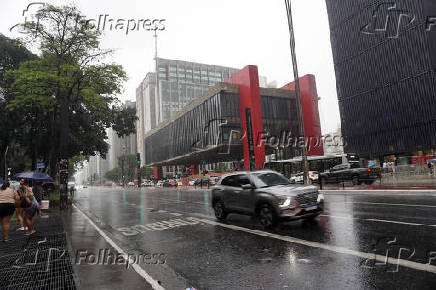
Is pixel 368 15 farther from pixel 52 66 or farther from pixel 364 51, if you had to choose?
pixel 52 66

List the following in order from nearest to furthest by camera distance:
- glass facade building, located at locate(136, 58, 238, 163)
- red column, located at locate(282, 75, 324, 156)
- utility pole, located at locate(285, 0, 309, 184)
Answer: utility pole, located at locate(285, 0, 309, 184)
red column, located at locate(282, 75, 324, 156)
glass facade building, located at locate(136, 58, 238, 163)

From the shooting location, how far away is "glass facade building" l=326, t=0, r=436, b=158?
44531 millimetres

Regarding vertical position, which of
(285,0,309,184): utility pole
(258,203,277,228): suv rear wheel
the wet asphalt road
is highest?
(285,0,309,184): utility pole

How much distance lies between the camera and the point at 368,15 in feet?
169

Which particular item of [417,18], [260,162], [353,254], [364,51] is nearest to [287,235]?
[353,254]

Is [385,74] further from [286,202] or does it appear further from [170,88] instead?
[170,88]

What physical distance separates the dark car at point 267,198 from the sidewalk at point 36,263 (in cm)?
509

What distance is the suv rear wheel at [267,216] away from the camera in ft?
27.5

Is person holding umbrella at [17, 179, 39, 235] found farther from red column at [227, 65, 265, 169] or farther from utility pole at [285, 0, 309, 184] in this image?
red column at [227, 65, 265, 169]

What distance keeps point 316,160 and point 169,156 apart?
177ft

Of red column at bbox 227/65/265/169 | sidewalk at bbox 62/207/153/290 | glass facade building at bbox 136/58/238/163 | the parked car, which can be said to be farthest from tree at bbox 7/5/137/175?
glass facade building at bbox 136/58/238/163

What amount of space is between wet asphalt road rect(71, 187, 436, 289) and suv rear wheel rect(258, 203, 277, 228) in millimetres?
211

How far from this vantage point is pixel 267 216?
8.60 meters

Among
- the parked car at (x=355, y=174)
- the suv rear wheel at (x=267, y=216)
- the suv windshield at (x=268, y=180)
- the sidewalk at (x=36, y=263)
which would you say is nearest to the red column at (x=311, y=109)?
the parked car at (x=355, y=174)
